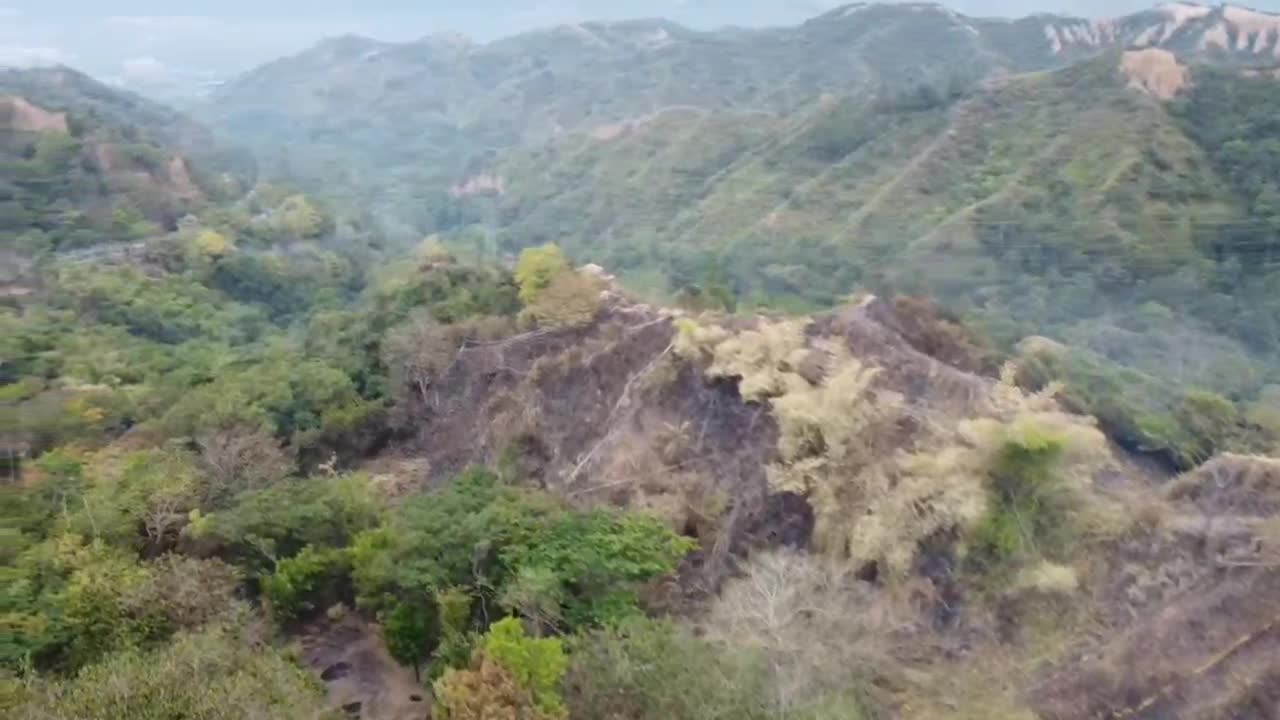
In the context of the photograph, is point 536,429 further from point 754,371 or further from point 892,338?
point 892,338

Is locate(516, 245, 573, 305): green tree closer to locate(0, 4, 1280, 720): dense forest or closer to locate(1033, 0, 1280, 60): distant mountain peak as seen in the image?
locate(0, 4, 1280, 720): dense forest

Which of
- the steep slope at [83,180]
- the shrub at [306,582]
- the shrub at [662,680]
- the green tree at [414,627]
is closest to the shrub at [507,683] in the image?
the shrub at [662,680]

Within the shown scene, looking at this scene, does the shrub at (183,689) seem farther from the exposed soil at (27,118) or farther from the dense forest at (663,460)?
the exposed soil at (27,118)

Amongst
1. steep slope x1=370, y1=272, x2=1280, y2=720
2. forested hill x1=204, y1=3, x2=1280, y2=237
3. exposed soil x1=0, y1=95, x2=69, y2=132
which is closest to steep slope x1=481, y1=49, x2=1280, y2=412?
forested hill x1=204, y1=3, x2=1280, y2=237

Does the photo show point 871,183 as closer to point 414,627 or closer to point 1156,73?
point 1156,73

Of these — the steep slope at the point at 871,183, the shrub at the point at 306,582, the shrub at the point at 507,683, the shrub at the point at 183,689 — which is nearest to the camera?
the shrub at the point at 183,689

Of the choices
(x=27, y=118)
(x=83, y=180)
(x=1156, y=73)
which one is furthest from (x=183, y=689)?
(x=1156, y=73)

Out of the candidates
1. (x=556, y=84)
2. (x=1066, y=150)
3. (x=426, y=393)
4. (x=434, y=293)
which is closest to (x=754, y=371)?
(x=426, y=393)
